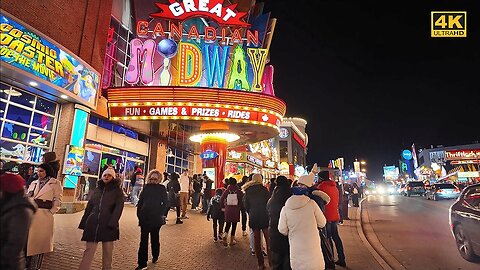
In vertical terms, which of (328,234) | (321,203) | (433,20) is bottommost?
(328,234)

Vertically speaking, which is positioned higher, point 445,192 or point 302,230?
point 445,192

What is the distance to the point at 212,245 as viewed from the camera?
7969 mm

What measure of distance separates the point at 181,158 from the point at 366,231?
16.7 metres

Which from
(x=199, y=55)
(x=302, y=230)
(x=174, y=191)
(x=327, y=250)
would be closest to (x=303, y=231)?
(x=302, y=230)

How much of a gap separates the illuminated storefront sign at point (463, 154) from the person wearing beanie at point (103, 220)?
87.1 metres

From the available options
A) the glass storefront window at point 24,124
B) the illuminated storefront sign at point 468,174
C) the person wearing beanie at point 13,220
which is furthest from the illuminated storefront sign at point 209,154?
the illuminated storefront sign at point 468,174

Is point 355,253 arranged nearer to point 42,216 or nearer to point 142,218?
point 142,218

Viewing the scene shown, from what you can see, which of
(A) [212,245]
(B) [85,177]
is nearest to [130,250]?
(A) [212,245]

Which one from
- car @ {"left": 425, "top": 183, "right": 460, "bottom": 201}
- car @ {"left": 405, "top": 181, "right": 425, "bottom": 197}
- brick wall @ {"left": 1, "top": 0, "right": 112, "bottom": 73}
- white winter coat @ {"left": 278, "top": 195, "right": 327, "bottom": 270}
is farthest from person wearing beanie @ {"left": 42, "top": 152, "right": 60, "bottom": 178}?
car @ {"left": 405, "top": 181, "right": 425, "bottom": 197}

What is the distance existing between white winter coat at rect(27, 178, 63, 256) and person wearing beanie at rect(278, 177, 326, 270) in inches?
145

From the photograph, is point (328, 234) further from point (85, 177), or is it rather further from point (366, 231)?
point (85, 177)

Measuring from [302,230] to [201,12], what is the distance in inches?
740

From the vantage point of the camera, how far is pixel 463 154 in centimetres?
7300

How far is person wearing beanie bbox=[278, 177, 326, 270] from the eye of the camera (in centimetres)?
406
